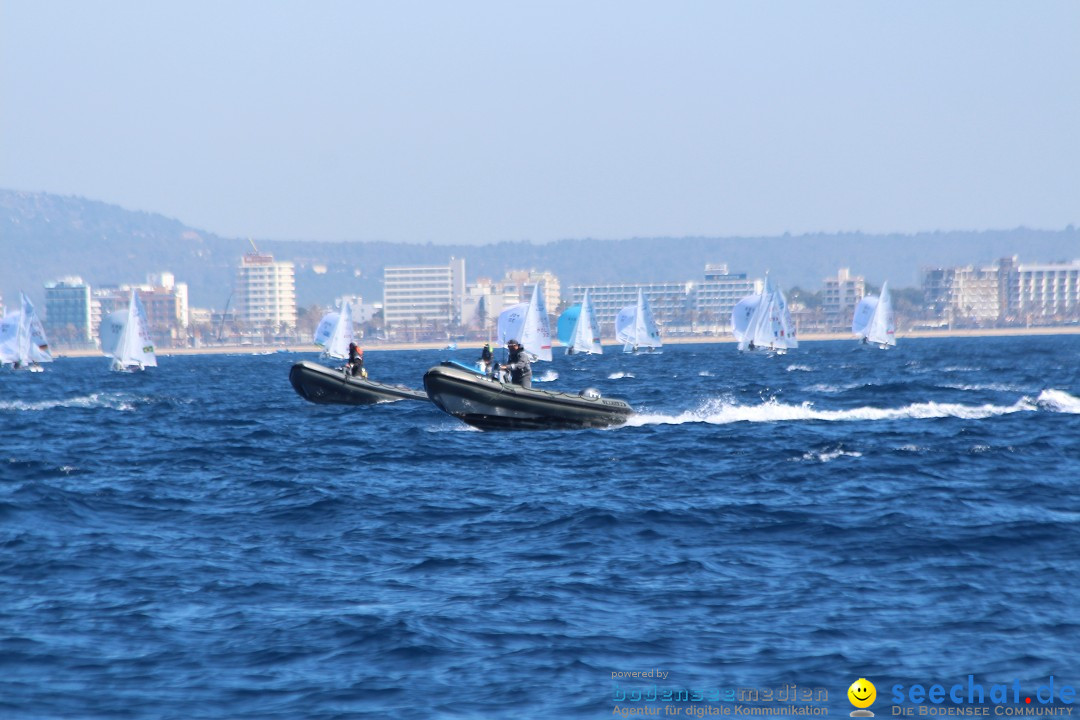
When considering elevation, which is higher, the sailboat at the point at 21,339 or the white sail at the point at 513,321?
the white sail at the point at 513,321

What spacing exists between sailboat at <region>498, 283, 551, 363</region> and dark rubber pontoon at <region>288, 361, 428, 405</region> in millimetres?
32091

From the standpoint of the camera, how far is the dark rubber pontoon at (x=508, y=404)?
98.3 feet

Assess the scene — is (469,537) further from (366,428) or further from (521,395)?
(366,428)

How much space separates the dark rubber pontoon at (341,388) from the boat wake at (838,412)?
9018mm

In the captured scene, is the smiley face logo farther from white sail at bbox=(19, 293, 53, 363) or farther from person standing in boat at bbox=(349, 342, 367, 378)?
white sail at bbox=(19, 293, 53, 363)

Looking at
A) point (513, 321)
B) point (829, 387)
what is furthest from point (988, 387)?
point (513, 321)

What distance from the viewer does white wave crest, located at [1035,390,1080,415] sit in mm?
35969

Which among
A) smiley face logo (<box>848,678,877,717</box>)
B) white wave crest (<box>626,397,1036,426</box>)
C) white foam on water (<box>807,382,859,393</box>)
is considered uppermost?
smiley face logo (<box>848,678,877,717</box>)

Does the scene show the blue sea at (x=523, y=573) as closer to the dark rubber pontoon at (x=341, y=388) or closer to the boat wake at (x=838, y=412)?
the boat wake at (x=838, y=412)

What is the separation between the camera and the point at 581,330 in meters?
116

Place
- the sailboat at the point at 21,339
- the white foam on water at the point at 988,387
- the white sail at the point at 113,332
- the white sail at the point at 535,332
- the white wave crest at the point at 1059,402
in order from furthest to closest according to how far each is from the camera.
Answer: the sailboat at the point at 21,339
the white sail at the point at 113,332
the white sail at the point at 535,332
the white foam on water at the point at 988,387
the white wave crest at the point at 1059,402

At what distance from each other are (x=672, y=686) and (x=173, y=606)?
5.27 m

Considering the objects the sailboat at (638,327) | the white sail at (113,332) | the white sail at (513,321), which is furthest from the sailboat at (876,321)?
the white sail at (113,332)

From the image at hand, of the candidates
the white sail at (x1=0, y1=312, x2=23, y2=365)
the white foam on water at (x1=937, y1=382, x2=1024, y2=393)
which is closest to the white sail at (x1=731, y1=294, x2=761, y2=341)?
the white foam on water at (x1=937, y1=382, x2=1024, y2=393)
